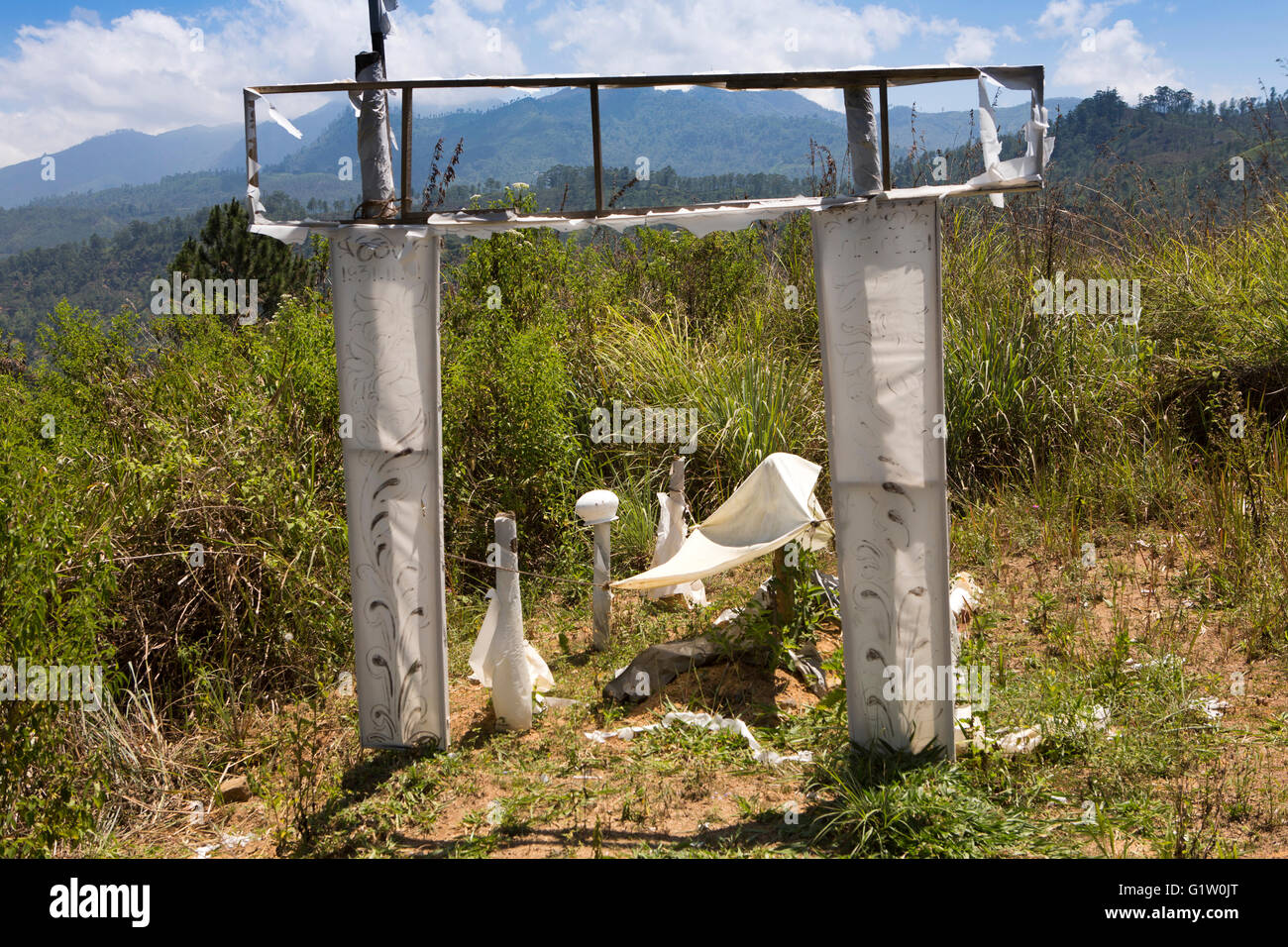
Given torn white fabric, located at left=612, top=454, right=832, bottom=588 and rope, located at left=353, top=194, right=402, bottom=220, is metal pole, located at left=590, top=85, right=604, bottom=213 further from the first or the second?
torn white fabric, located at left=612, top=454, right=832, bottom=588

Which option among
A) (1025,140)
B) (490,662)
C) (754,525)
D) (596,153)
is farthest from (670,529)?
(1025,140)

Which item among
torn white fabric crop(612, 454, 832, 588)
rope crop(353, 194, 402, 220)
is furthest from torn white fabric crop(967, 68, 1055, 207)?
rope crop(353, 194, 402, 220)

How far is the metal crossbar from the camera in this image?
317 cm

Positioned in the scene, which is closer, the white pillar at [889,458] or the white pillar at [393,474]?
the white pillar at [889,458]

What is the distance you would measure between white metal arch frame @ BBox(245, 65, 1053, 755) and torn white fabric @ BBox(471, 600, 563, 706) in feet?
2.19

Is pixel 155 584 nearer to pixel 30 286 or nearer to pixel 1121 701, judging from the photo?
pixel 1121 701

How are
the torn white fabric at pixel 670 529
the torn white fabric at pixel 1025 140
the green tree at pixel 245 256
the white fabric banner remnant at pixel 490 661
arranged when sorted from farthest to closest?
1. the green tree at pixel 245 256
2. the torn white fabric at pixel 670 529
3. the white fabric banner remnant at pixel 490 661
4. the torn white fabric at pixel 1025 140

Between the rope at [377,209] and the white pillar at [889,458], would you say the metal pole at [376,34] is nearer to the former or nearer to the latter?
the rope at [377,209]

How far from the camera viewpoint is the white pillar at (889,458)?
10.7 ft

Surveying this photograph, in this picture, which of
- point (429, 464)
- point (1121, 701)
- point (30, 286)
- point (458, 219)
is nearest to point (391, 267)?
point (458, 219)

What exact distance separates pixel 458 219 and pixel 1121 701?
11.4 feet

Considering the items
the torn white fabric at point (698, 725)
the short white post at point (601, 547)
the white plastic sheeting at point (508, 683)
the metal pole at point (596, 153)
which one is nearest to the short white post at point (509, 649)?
the white plastic sheeting at point (508, 683)

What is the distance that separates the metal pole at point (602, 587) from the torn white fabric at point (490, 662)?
1.94 feet

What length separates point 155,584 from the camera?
182 inches
